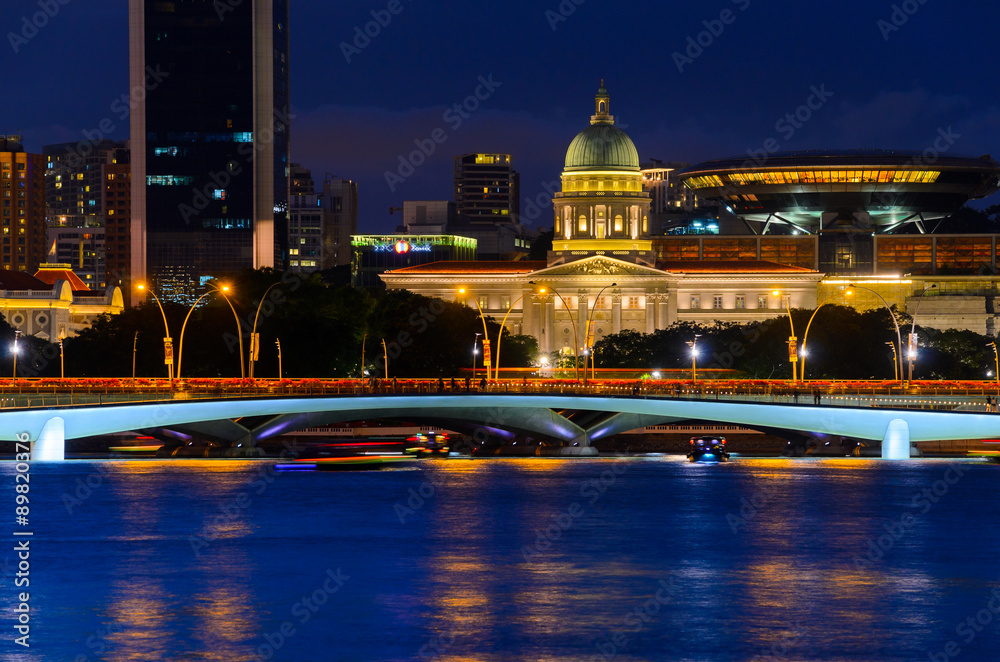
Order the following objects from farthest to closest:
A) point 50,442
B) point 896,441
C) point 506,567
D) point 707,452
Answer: point 707,452 → point 896,441 → point 50,442 → point 506,567

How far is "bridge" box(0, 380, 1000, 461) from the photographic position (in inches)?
3910

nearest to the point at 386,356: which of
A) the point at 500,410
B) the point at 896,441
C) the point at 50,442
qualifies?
the point at 500,410

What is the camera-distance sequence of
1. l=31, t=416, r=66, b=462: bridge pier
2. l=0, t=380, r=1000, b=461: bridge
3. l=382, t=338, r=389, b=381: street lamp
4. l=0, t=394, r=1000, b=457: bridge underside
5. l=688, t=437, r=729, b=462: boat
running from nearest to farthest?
l=31, t=416, r=66, b=462: bridge pier → l=0, t=394, r=1000, b=457: bridge underside → l=0, t=380, r=1000, b=461: bridge → l=688, t=437, r=729, b=462: boat → l=382, t=338, r=389, b=381: street lamp

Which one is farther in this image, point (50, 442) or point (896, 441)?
point (896, 441)

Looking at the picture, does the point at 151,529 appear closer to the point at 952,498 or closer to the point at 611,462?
the point at 952,498

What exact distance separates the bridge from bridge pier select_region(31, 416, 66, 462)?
0.24 feet

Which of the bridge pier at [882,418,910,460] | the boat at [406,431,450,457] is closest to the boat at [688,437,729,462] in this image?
Answer: the bridge pier at [882,418,910,460]

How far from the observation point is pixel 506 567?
5884 cm

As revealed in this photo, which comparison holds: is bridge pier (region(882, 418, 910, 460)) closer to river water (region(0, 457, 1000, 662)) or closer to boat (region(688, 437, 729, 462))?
river water (region(0, 457, 1000, 662))

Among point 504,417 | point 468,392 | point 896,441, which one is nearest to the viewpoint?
point 896,441

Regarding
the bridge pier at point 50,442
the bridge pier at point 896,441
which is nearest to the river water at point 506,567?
the bridge pier at point 50,442

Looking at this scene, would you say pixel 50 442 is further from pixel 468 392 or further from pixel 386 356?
pixel 386 356

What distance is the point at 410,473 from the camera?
101 meters

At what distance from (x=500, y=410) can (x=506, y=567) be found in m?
62.8
